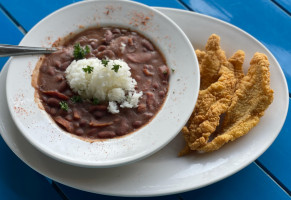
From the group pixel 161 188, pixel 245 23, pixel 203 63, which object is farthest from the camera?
pixel 245 23

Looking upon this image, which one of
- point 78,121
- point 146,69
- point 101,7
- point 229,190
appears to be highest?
point 101,7

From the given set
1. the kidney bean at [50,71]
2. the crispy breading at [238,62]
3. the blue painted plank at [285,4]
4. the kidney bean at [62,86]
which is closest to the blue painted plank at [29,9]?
the kidney bean at [50,71]

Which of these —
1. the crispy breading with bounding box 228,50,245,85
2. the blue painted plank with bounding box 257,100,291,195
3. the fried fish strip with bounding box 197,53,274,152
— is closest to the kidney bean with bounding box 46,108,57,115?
the fried fish strip with bounding box 197,53,274,152

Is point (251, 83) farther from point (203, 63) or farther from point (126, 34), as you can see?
point (126, 34)

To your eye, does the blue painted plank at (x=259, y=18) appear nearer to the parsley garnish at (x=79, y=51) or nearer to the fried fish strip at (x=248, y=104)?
the fried fish strip at (x=248, y=104)

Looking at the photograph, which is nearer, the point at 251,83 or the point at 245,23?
the point at 251,83

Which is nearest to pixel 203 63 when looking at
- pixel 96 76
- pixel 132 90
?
pixel 132 90

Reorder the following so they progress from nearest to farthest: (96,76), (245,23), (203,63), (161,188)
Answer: (161,188)
(96,76)
(203,63)
(245,23)
